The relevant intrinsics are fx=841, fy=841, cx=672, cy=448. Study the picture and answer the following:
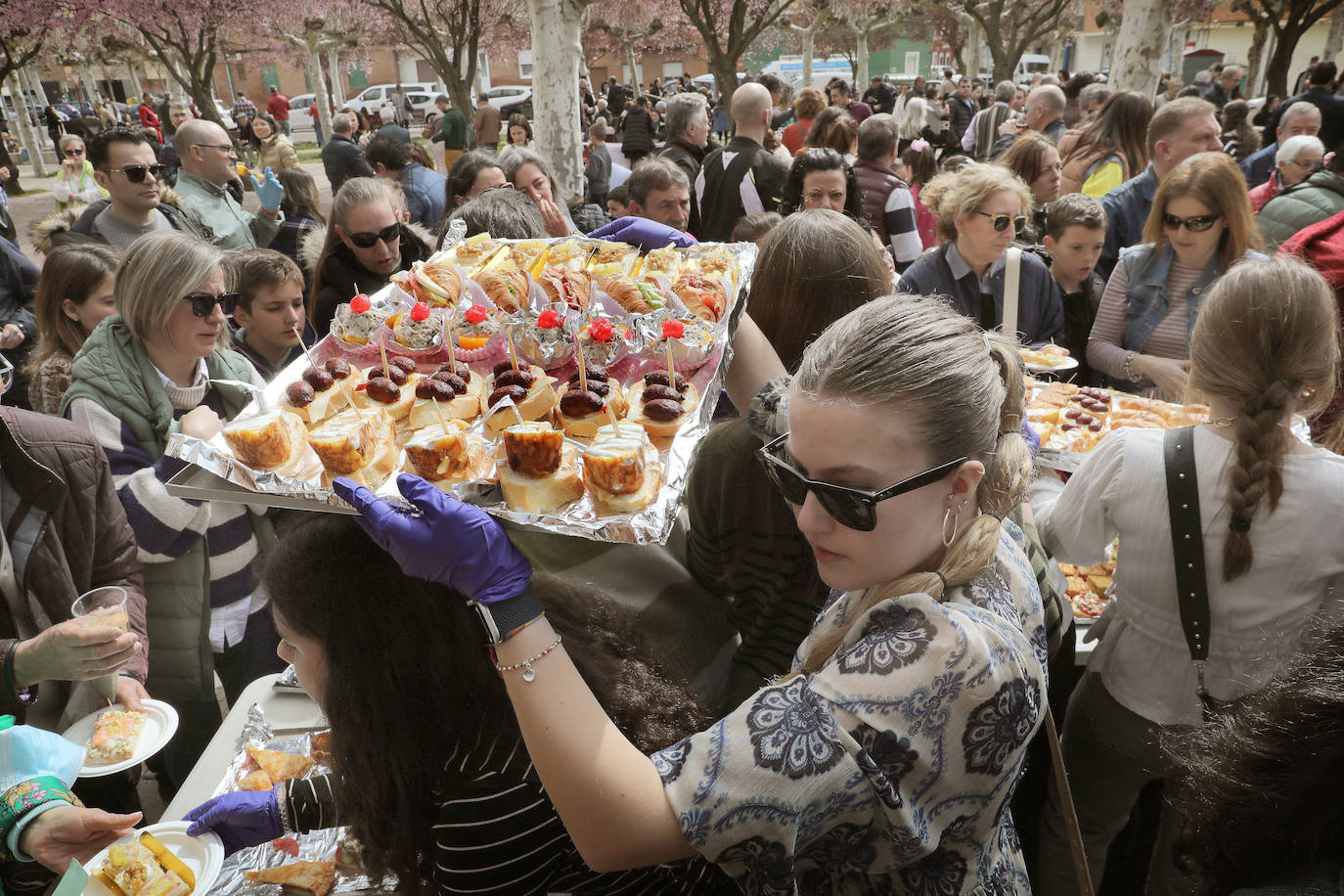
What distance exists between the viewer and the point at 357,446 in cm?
181

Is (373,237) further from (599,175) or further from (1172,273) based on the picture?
(599,175)

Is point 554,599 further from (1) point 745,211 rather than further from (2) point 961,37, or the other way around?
(2) point 961,37

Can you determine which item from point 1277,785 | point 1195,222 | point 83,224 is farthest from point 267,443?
point 83,224

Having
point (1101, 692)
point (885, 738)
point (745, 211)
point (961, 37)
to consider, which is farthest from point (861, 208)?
point (961, 37)

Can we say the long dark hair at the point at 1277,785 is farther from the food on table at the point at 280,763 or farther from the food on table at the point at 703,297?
the food on table at the point at 280,763

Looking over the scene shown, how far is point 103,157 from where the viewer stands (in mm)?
5113

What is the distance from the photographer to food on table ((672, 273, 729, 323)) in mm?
2732

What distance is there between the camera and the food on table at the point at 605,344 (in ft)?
7.95

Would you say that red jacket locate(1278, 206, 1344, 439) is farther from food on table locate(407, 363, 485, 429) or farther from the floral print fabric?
food on table locate(407, 363, 485, 429)

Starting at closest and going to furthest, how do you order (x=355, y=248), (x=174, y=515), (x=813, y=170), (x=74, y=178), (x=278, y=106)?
(x=174, y=515), (x=355, y=248), (x=813, y=170), (x=74, y=178), (x=278, y=106)

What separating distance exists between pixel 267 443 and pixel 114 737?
1.08 meters

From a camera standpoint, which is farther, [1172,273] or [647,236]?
[1172,273]

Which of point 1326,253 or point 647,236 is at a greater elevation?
point 647,236

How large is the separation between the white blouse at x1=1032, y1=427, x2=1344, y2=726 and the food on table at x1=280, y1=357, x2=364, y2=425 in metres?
2.12
